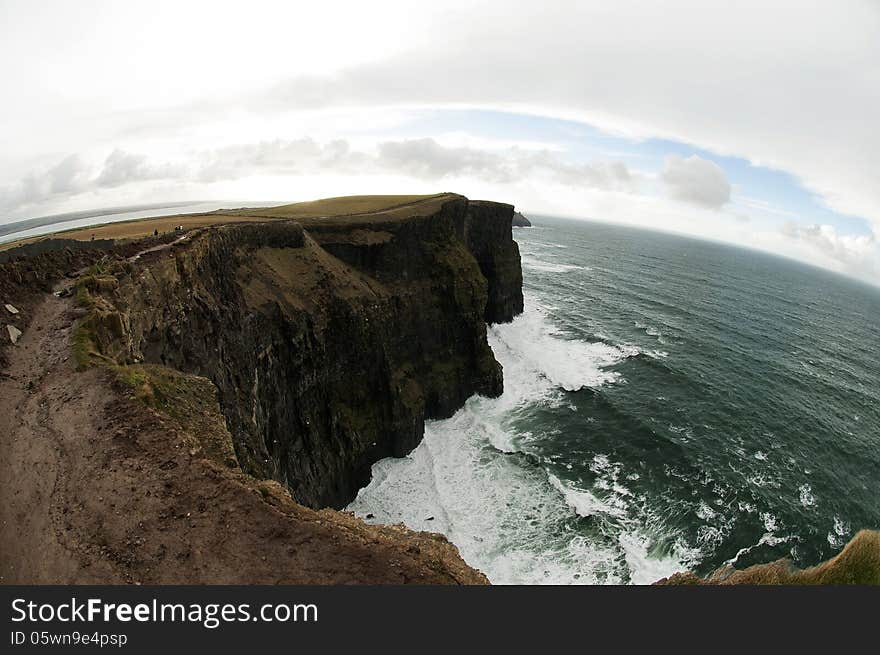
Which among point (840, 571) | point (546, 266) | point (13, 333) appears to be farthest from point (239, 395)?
point (546, 266)

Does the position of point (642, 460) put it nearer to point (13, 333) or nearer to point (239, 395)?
point (239, 395)

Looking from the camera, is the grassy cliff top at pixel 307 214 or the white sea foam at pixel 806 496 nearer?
the white sea foam at pixel 806 496

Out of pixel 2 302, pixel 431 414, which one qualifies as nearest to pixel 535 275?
pixel 431 414

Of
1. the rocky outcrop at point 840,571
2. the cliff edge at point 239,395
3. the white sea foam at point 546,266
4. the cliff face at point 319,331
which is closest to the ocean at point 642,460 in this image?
the cliff face at point 319,331

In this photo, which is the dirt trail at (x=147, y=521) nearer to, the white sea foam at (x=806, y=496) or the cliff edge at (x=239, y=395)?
the cliff edge at (x=239, y=395)

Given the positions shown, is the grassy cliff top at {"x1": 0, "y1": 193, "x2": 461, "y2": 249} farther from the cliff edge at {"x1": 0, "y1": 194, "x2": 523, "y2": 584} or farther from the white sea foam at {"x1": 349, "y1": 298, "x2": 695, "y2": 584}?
the white sea foam at {"x1": 349, "y1": 298, "x2": 695, "y2": 584}
